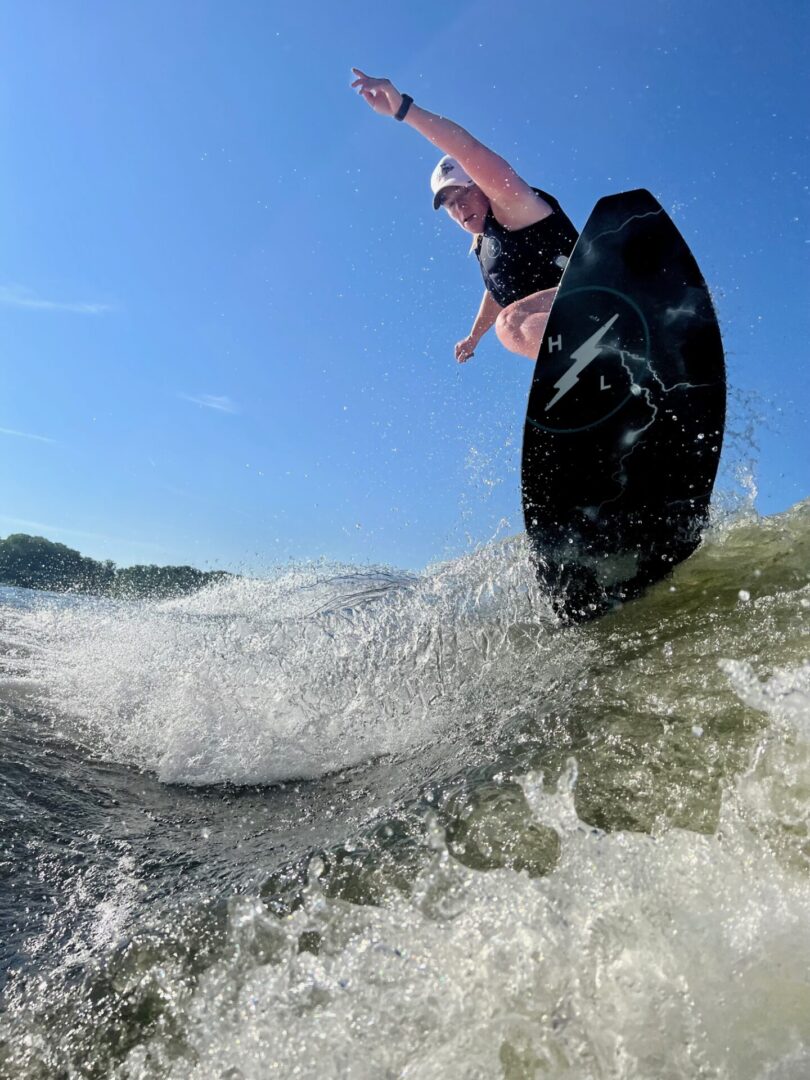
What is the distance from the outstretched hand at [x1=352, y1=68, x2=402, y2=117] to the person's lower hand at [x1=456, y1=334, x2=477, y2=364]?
6.40ft

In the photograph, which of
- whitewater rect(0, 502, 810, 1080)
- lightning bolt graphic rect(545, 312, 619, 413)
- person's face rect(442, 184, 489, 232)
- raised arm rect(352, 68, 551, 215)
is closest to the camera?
whitewater rect(0, 502, 810, 1080)

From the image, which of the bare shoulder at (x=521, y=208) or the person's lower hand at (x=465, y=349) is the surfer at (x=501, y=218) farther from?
the person's lower hand at (x=465, y=349)

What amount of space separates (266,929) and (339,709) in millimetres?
2249

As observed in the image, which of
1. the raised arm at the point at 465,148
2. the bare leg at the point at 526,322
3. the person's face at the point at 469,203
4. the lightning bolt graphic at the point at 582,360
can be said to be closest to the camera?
the lightning bolt graphic at the point at 582,360

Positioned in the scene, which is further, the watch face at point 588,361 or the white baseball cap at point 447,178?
the white baseball cap at point 447,178

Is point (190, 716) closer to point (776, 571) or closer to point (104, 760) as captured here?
point (104, 760)

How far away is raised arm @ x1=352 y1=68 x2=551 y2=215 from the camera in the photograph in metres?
4.61

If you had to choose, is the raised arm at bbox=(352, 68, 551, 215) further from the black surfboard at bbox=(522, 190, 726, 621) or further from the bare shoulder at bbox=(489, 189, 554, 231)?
the black surfboard at bbox=(522, 190, 726, 621)

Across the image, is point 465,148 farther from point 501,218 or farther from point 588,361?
point 588,361

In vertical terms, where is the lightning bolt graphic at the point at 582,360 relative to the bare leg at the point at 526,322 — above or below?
below

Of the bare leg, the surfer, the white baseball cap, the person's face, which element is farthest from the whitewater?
the white baseball cap

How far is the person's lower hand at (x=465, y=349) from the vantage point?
626cm

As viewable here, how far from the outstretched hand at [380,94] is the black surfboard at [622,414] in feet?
5.23

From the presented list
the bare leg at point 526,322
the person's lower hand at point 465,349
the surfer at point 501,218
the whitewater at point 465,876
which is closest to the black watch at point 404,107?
the surfer at point 501,218
